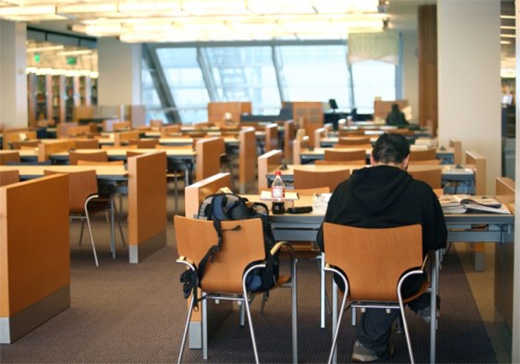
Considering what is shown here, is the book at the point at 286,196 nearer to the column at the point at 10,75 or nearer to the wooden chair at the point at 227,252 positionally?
the wooden chair at the point at 227,252

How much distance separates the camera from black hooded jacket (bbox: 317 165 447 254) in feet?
15.3

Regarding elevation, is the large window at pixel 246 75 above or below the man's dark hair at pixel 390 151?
above

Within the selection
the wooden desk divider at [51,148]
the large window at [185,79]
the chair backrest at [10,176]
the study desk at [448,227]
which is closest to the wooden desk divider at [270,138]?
the wooden desk divider at [51,148]

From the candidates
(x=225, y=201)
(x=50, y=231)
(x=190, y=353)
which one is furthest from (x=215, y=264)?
(x=50, y=231)

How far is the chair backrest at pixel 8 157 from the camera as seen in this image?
9920 mm

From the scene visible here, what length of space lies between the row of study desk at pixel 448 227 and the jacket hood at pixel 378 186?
0.47 metres

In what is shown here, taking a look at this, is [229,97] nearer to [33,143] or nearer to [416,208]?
[33,143]

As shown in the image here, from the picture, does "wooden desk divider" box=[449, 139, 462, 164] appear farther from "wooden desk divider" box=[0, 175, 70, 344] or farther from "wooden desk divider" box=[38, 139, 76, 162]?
"wooden desk divider" box=[0, 175, 70, 344]

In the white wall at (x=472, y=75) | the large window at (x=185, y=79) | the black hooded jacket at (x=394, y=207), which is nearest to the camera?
the black hooded jacket at (x=394, y=207)

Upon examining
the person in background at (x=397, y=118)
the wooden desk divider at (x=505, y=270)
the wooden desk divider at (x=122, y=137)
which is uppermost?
the person in background at (x=397, y=118)

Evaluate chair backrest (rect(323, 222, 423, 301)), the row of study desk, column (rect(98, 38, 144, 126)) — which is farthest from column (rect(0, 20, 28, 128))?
chair backrest (rect(323, 222, 423, 301))

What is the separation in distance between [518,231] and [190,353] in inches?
77.0

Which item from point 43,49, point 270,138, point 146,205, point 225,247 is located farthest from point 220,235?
point 43,49

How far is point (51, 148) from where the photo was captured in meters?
11.1
